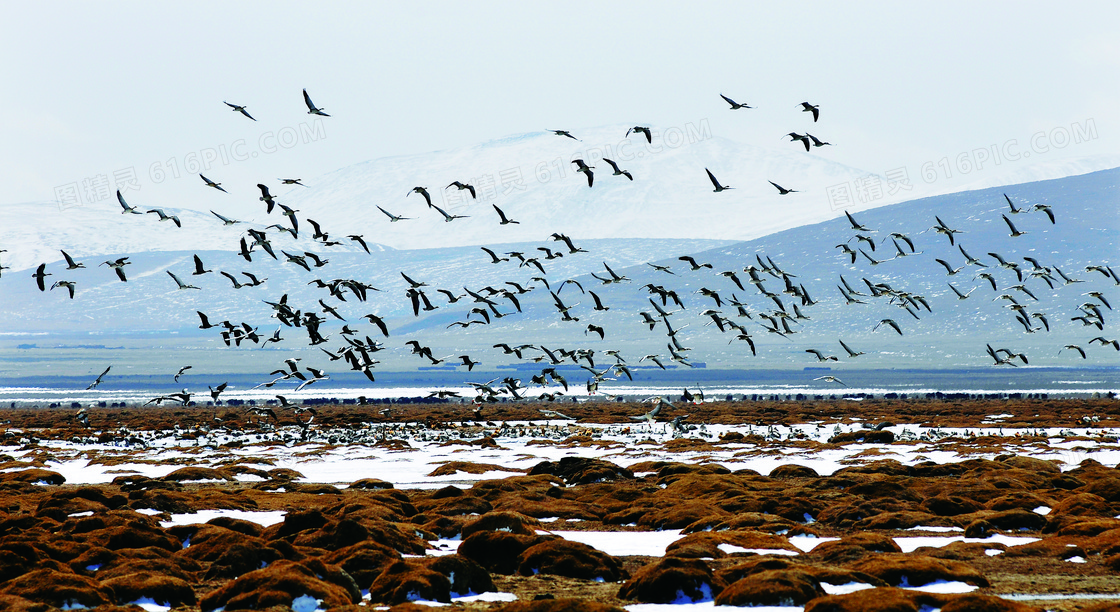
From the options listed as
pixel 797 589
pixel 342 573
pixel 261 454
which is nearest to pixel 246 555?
pixel 342 573

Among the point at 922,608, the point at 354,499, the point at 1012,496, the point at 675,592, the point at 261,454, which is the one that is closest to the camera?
the point at 922,608

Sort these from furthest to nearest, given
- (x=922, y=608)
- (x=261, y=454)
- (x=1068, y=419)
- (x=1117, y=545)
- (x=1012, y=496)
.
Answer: (x=1068, y=419) < (x=261, y=454) < (x=1012, y=496) < (x=1117, y=545) < (x=922, y=608)

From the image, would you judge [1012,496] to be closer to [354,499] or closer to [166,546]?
[354,499]

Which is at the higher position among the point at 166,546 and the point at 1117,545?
the point at 166,546

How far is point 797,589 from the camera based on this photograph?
2073 cm

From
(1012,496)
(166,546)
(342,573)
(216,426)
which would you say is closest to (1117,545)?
(1012,496)

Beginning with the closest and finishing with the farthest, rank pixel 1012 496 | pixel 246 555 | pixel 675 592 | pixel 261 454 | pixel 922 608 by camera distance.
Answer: pixel 922 608 → pixel 675 592 → pixel 246 555 → pixel 1012 496 → pixel 261 454

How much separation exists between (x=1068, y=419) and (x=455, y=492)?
215ft

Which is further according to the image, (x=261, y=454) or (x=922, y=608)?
(x=261, y=454)

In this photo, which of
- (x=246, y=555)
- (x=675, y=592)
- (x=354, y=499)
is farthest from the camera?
(x=354, y=499)

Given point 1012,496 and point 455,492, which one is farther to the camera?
point 455,492

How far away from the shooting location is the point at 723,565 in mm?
24953

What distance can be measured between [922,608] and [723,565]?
19.3 ft

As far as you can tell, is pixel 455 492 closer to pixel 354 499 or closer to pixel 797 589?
pixel 354 499
